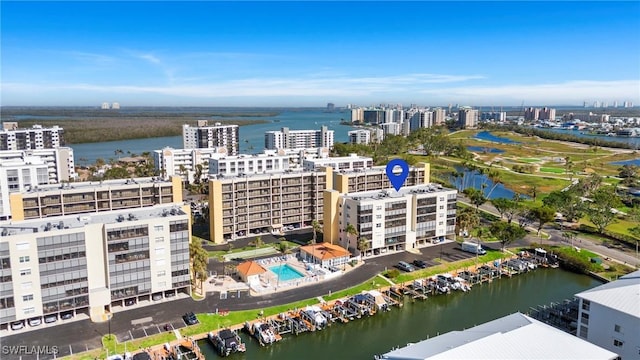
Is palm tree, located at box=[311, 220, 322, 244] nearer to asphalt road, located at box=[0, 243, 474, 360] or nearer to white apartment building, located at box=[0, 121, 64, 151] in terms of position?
asphalt road, located at box=[0, 243, 474, 360]

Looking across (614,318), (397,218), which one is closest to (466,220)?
(397,218)

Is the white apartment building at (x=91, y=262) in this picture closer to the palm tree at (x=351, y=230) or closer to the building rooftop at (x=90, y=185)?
the building rooftop at (x=90, y=185)

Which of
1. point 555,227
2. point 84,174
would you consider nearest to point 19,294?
point 555,227

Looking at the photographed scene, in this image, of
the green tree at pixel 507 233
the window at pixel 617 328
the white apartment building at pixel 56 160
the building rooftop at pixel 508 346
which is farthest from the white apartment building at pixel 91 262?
the white apartment building at pixel 56 160

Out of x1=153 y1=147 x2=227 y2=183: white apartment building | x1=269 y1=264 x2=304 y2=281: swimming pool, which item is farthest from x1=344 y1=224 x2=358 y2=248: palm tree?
x1=153 y1=147 x2=227 y2=183: white apartment building

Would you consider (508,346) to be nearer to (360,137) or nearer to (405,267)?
(405,267)

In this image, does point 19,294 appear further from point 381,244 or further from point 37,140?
point 37,140
